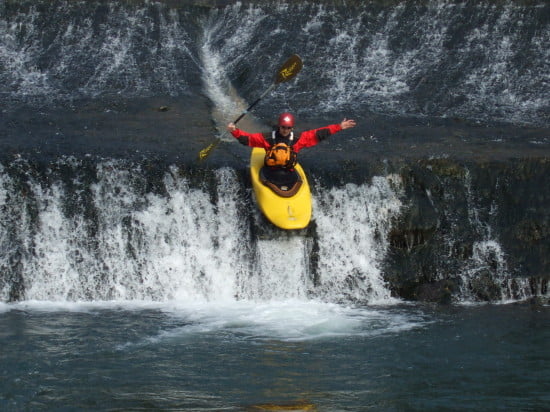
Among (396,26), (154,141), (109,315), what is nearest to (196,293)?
(109,315)

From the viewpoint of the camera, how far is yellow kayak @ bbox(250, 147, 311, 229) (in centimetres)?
1342

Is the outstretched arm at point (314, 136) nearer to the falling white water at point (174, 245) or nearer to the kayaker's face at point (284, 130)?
the kayaker's face at point (284, 130)

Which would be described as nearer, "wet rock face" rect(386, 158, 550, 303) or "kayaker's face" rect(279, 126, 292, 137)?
"kayaker's face" rect(279, 126, 292, 137)

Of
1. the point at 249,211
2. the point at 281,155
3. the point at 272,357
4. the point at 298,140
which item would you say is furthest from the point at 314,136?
the point at 272,357

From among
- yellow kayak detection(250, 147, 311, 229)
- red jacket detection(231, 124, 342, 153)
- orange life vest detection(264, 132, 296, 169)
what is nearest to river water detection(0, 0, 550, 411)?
yellow kayak detection(250, 147, 311, 229)

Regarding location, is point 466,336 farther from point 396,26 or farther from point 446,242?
point 396,26

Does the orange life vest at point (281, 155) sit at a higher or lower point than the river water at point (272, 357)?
higher

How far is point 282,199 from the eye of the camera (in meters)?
13.5

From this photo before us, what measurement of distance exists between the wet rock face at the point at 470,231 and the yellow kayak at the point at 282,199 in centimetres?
141

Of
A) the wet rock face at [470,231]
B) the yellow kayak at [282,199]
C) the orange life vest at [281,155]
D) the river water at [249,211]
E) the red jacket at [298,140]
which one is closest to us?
the river water at [249,211]

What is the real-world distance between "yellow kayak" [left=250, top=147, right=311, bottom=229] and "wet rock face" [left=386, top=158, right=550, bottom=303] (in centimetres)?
141

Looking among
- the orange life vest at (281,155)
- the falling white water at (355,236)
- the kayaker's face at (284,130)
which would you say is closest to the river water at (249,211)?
the falling white water at (355,236)

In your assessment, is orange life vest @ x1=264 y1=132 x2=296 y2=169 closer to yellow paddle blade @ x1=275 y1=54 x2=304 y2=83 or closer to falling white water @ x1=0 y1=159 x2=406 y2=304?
falling white water @ x1=0 y1=159 x2=406 y2=304

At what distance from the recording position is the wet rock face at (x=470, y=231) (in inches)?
549
